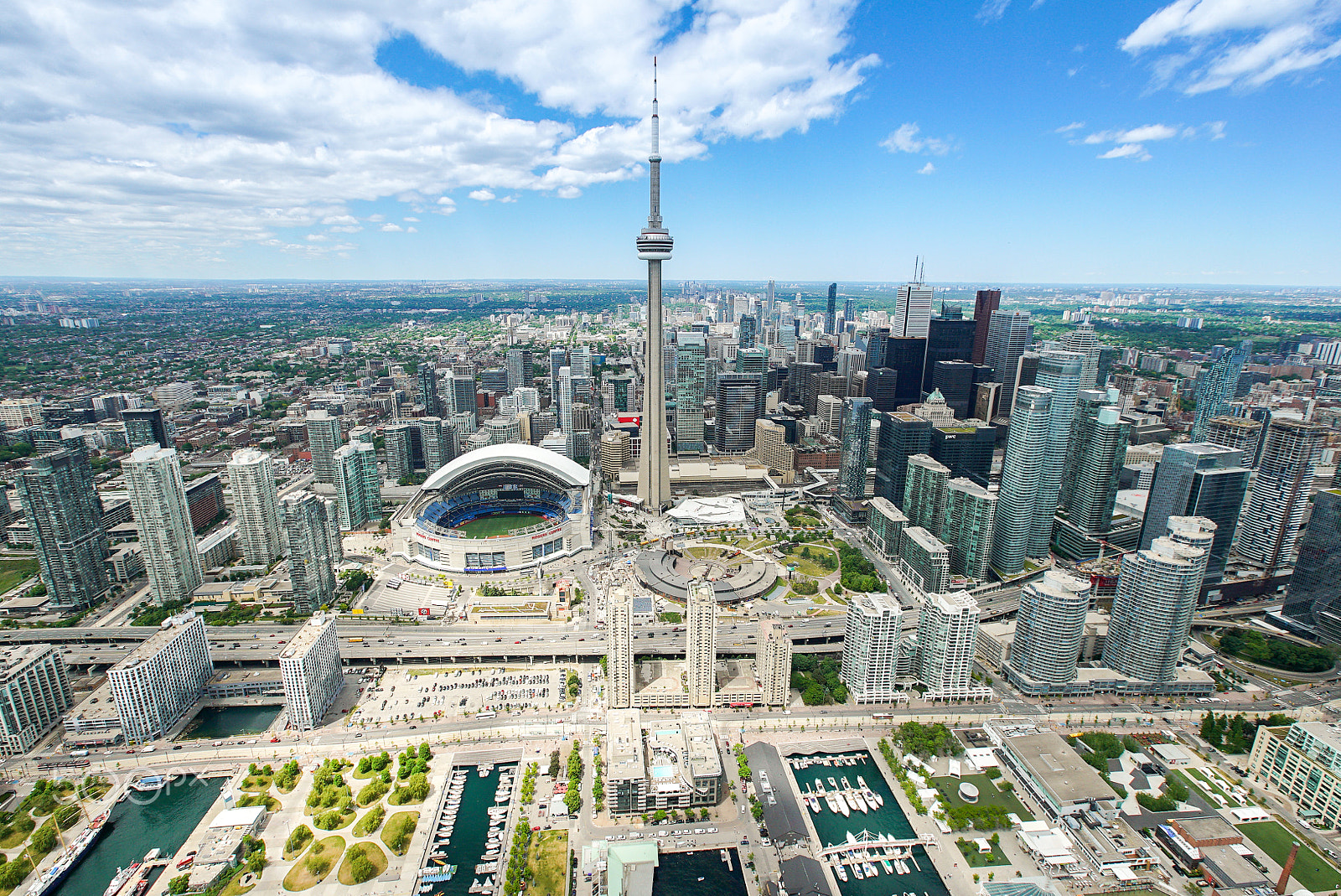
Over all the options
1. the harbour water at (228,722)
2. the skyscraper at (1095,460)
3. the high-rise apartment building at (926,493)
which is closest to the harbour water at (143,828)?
the harbour water at (228,722)

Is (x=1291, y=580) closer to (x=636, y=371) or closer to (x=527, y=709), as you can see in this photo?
(x=527, y=709)

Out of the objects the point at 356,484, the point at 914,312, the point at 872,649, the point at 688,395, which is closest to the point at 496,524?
the point at 356,484

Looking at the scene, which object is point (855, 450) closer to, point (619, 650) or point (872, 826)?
point (619, 650)

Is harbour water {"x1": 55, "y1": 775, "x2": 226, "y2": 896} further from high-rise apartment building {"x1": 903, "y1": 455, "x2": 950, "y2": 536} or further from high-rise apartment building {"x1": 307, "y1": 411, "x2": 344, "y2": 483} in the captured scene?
high-rise apartment building {"x1": 903, "y1": 455, "x2": 950, "y2": 536}

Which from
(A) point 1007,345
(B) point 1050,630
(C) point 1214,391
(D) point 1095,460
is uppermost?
(A) point 1007,345

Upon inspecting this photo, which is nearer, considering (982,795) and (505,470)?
(982,795)

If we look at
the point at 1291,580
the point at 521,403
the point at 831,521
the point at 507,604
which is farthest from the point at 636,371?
the point at 1291,580

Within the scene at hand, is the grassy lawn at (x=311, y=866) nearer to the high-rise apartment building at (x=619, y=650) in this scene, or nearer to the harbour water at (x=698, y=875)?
the harbour water at (x=698, y=875)
